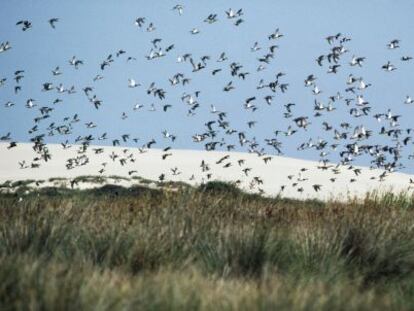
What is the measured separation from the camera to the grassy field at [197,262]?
21.1ft

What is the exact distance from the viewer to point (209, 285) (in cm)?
733

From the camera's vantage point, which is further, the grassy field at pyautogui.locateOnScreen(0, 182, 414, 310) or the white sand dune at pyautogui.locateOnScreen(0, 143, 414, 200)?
the white sand dune at pyautogui.locateOnScreen(0, 143, 414, 200)

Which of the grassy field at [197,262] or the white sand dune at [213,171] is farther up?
the white sand dune at [213,171]

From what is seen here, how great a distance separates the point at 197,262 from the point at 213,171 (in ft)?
162

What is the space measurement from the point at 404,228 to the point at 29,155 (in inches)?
2308

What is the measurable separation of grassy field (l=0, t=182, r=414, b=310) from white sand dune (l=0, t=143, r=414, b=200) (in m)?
32.8

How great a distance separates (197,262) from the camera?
31.8 ft

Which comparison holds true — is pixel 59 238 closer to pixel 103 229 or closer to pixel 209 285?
pixel 103 229

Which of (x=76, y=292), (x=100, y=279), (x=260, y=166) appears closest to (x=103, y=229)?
(x=100, y=279)

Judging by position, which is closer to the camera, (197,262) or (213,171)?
(197,262)

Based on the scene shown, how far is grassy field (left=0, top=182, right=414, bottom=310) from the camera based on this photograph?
644 cm

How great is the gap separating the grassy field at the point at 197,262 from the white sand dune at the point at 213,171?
32.8 metres

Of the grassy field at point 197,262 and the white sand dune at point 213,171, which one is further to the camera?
the white sand dune at point 213,171

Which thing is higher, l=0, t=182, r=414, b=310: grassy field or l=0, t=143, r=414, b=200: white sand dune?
l=0, t=143, r=414, b=200: white sand dune
